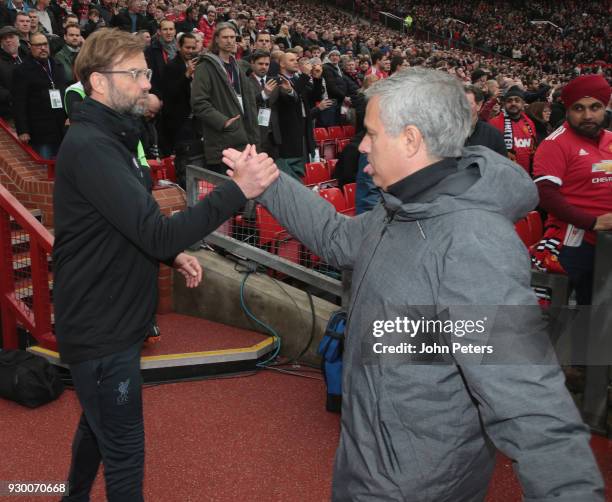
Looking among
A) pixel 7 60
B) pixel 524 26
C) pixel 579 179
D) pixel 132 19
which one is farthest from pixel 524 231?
pixel 524 26

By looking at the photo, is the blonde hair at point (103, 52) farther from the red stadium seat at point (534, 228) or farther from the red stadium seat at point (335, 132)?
the red stadium seat at point (335, 132)

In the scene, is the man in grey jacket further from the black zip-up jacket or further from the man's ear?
the black zip-up jacket

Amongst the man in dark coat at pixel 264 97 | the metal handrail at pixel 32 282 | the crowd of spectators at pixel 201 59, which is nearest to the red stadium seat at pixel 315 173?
the crowd of spectators at pixel 201 59

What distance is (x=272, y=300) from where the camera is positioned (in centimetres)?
467

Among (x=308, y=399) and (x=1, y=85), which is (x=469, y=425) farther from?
(x=1, y=85)

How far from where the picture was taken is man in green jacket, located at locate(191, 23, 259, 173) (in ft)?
17.9

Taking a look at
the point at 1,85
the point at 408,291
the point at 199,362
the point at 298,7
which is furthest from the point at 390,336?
the point at 298,7

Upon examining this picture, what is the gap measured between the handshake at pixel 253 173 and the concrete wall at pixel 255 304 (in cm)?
254

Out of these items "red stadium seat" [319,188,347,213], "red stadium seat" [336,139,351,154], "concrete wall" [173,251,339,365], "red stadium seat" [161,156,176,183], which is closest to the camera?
"concrete wall" [173,251,339,365]

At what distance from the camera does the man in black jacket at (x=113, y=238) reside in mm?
2033

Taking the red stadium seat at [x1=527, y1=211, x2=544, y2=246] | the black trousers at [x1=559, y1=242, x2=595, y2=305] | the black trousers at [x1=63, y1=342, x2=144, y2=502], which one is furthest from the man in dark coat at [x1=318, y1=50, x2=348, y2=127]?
the black trousers at [x1=63, y1=342, x2=144, y2=502]

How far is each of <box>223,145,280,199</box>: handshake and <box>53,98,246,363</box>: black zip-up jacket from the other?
0.13 ft

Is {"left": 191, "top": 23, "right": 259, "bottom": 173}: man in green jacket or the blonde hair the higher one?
the blonde hair

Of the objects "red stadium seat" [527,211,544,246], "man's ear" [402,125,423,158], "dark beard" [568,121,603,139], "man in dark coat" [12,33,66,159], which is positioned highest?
"man's ear" [402,125,423,158]
